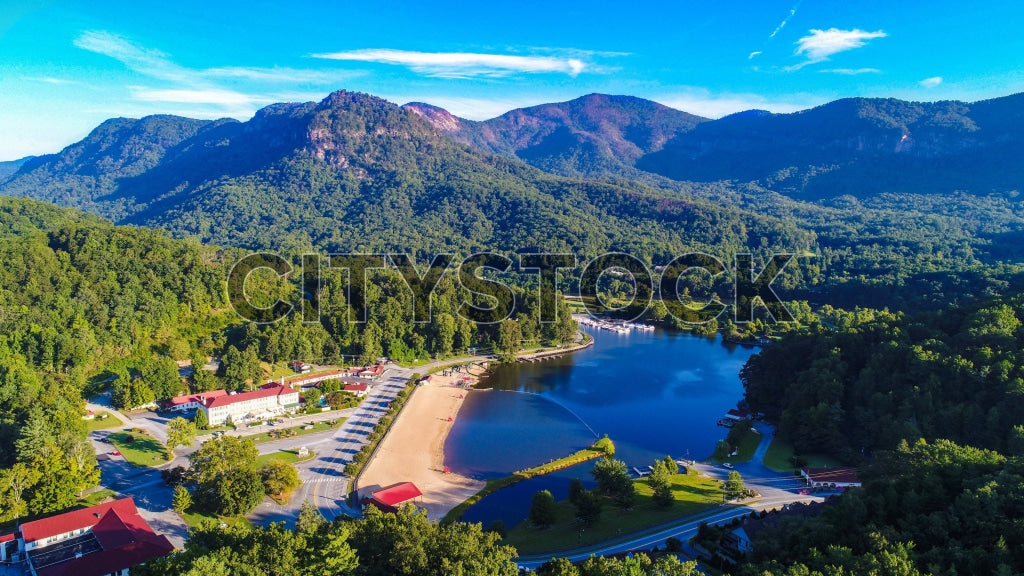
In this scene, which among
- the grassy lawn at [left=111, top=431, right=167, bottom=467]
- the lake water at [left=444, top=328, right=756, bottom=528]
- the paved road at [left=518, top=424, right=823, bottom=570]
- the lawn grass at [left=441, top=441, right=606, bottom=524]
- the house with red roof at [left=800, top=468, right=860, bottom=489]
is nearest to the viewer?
the paved road at [left=518, top=424, right=823, bottom=570]

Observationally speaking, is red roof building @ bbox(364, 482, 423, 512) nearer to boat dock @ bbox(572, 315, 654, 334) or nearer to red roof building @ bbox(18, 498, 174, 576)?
red roof building @ bbox(18, 498, 174, 576)

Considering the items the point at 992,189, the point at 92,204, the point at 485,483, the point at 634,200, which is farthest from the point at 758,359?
the point at 92,204

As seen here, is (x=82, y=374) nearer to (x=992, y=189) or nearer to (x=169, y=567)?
(x=169, y=567)

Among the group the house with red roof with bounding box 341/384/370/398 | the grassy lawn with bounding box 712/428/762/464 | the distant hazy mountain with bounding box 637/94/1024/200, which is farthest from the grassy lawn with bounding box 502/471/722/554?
the distant hazy mountain with bounding box 637/94/1024/200

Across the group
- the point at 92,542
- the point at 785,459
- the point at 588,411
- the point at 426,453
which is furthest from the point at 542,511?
the point at 588,411

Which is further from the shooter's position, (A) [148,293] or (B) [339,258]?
(B) [339,258]

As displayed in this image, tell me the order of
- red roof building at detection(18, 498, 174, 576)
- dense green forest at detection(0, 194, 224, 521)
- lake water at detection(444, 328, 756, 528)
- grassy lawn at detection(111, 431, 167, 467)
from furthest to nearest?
1. lake water at detection(444, 328, 756, 528)
2. grassy lawn at detection(111, 431, 167, 467)
3. dense green forest at detection(0, 194, 224, 521)
4. red roof building at detection(18, 498, 174, 576)

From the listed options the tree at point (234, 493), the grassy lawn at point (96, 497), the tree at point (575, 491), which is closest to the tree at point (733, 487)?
the tree at point (575, 491)
